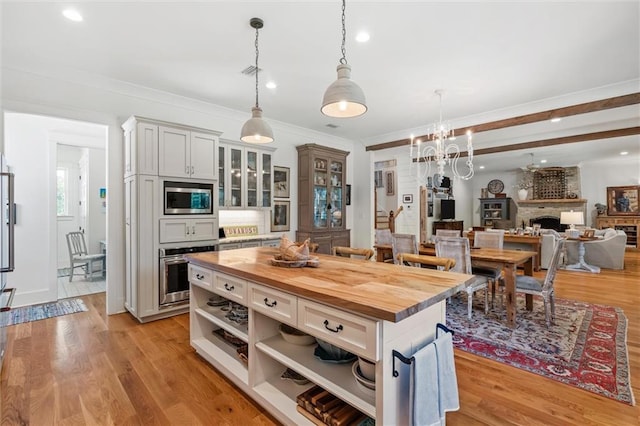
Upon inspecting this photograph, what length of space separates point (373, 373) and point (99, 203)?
7.00 metres

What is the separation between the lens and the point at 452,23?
8.21 ft

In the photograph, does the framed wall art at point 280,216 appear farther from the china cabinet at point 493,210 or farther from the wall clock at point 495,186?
the wall clock at point 495,186

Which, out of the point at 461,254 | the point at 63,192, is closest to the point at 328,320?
the point at 461,254

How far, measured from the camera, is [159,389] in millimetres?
2133

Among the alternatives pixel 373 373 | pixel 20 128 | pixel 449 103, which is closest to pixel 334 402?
pixel 373 373

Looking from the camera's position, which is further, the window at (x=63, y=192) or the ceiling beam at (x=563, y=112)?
the window at (x=63, y=192)

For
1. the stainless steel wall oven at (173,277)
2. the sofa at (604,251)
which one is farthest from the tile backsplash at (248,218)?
the sofa at (604,251)

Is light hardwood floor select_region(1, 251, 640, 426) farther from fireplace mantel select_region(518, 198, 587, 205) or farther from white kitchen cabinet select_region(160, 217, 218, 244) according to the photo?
fireplace mantel select_region(518, 198, 587, 205)

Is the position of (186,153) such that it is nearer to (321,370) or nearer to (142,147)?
(142,147)

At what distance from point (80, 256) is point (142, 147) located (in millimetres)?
3489

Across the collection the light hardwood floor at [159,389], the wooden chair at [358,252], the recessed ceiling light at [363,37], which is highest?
the recessed ceiling light at [363,37]

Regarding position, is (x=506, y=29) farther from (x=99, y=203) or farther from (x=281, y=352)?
(x=99, y=203)

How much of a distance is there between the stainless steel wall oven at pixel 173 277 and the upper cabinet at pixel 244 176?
1033 millimetres

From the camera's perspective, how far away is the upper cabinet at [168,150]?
3367 millimetres
